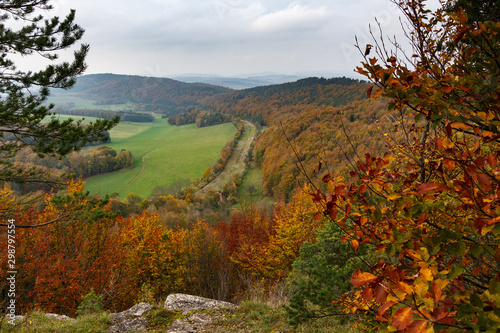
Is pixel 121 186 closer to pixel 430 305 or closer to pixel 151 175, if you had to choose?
pixel 151 175

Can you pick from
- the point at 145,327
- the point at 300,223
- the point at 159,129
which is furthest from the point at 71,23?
the point at 159,129

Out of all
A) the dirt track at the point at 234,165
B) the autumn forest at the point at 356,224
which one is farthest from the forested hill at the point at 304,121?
the dirt track at the point at 234,165

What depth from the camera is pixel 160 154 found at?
268ft

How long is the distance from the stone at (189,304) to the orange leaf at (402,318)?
6.80 meters

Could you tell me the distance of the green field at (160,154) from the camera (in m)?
61.3

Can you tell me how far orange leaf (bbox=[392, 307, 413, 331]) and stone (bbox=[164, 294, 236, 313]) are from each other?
6801 millimetres

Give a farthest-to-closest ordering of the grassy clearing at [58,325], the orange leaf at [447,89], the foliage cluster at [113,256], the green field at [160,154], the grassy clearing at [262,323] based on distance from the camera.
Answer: the green field at [160,154]
the foliage cluster at [113,256]
the grassy clearing at [262,323]
the grassy clearing at [58,325]
the orange leaf at [447,89]

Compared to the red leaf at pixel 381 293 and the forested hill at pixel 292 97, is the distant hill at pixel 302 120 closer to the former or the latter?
the forested hill at pixel 292 97

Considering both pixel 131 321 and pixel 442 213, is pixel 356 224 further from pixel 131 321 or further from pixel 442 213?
pixel 131 321

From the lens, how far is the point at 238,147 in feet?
281

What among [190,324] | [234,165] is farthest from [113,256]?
[234,165]

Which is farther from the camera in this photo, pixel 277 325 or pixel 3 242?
pixel 3 242

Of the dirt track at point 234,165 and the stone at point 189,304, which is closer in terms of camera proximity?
the stone at point 189,304

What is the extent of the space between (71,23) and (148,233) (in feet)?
53.7
